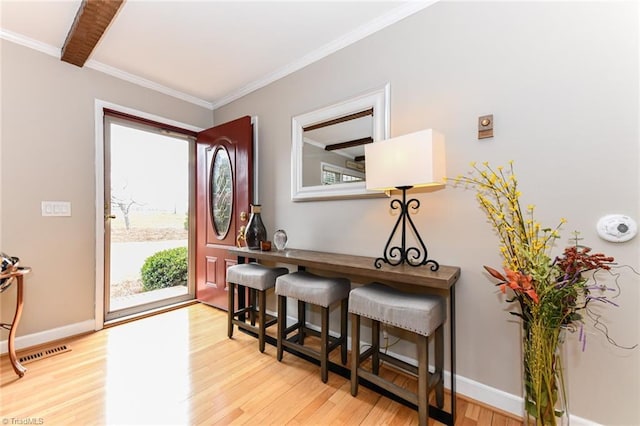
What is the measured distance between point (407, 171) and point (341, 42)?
1365 mm

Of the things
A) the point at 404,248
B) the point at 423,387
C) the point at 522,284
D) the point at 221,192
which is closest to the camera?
the point at 522,284

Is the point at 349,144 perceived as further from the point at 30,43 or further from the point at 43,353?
the point at 43,353

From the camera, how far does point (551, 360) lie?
43.8 inches

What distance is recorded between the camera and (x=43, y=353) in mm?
2070

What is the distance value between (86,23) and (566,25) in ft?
9.79

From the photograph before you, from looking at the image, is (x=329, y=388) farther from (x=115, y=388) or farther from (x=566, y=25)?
(x=566, y=25)

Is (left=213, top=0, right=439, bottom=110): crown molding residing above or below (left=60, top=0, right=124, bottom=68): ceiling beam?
above

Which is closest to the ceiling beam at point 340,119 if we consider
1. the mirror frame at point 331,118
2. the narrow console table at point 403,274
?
the mirror frame at point 331,118

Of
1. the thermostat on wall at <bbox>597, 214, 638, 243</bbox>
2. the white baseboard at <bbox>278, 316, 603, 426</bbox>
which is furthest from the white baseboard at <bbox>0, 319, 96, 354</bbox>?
the thermostat on wall at <bbox>597, 214, 638, 243</bbox>

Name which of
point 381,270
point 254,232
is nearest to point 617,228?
point 381,270

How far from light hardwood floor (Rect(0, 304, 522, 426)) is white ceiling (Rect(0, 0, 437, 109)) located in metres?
2.53

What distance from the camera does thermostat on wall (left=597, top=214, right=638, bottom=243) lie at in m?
1.19

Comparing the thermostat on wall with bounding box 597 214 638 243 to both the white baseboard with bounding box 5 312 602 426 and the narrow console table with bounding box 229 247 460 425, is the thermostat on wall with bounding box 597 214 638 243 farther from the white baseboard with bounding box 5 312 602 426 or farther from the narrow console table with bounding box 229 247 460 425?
the white baseboard with bounding box 5 312 602 426

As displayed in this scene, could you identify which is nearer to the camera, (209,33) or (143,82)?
(209,33)
